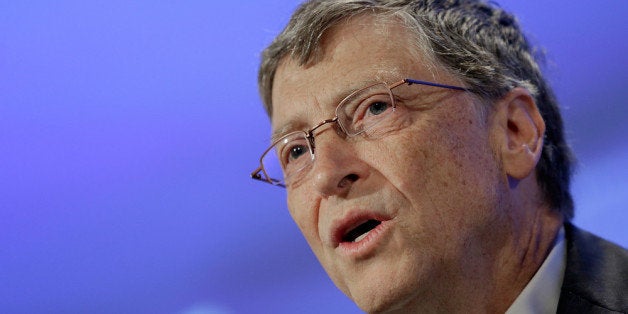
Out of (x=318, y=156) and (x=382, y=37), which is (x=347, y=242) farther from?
(x=382, y=37)

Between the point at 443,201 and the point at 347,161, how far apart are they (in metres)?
0.25

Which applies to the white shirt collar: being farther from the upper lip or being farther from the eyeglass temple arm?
the eyeglass temple arm

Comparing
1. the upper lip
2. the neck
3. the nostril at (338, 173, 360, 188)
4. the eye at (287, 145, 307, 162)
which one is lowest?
the neck

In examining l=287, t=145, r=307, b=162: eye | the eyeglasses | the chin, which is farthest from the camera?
l=287, t=145, r=307, b=162: eye

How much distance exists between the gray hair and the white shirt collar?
0.20 meters

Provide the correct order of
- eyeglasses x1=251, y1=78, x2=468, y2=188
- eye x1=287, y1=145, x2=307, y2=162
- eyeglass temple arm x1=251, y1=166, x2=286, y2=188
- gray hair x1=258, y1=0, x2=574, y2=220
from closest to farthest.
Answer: eyeglasses x1=251, y1=78, x2=468, y2=188
gray hair x1=258, y1=0, x2=574, y2=220
eye x1=287, y1=145, x2=307, y2=162
eyeglass temple arm x1=251, y1=166, x2=286, y2=188

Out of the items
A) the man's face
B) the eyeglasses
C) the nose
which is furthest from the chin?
the eyeglasses

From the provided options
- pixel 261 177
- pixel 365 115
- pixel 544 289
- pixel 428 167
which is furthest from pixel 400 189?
pixel 261 177

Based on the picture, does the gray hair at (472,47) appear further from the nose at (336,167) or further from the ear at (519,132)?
the nose at (336,167)

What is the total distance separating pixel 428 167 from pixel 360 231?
226 mm

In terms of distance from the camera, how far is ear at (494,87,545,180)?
67.1 inches

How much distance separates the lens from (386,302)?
1535 mm

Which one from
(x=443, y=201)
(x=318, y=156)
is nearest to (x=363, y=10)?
(x=318, y=156)

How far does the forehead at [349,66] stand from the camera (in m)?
1.72
